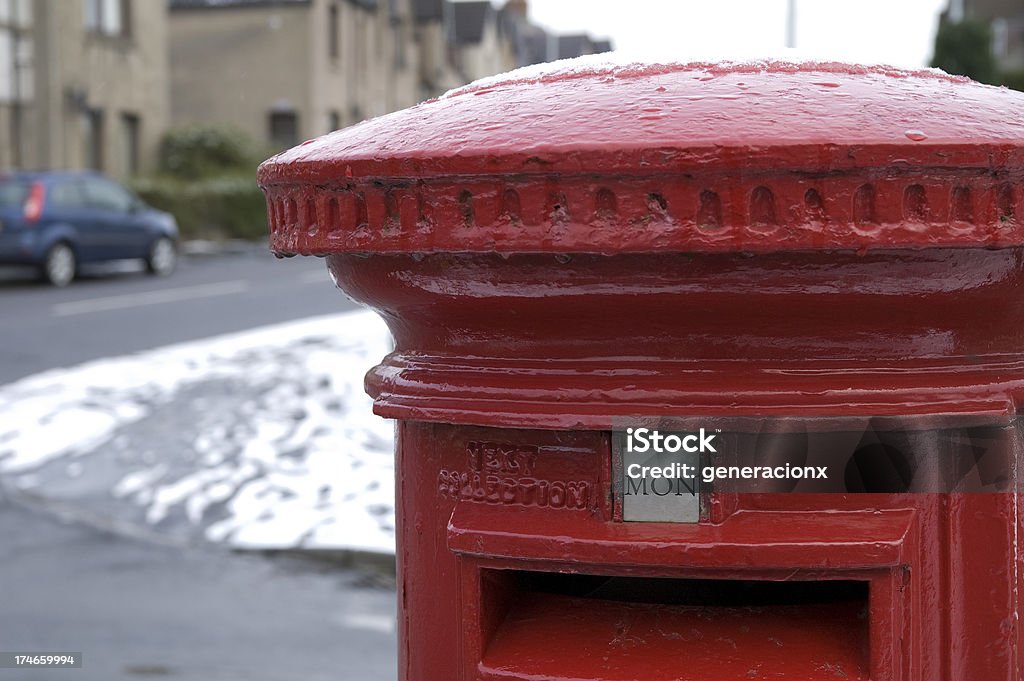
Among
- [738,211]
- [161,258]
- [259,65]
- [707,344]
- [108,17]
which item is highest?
[108,17]

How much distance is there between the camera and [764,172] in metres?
1.12

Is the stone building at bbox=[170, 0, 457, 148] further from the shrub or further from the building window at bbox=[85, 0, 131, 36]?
the building window at bbox=[85, 0, 131, 36]

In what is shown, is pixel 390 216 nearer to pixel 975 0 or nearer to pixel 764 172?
pixel 764 172

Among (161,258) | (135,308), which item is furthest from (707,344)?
(161,258)

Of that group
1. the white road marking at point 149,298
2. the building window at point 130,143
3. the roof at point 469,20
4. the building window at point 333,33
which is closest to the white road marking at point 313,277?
the white road marking at point 149,298

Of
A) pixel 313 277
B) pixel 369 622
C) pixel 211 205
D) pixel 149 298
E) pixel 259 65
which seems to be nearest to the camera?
pixel 369 622

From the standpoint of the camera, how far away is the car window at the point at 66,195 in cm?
1580

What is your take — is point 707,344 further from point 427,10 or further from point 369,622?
point 427,10

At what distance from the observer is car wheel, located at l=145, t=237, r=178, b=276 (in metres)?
17.8

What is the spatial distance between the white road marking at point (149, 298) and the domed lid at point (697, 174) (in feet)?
37.1

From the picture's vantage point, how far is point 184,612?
3.94 metres

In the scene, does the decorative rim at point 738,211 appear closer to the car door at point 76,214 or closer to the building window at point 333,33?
the car door at point 76,214

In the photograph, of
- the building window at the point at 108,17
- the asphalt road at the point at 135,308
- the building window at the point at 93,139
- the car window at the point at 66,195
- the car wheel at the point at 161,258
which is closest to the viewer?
the asphalt road at the point at 135,308

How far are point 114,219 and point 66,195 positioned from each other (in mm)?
835
